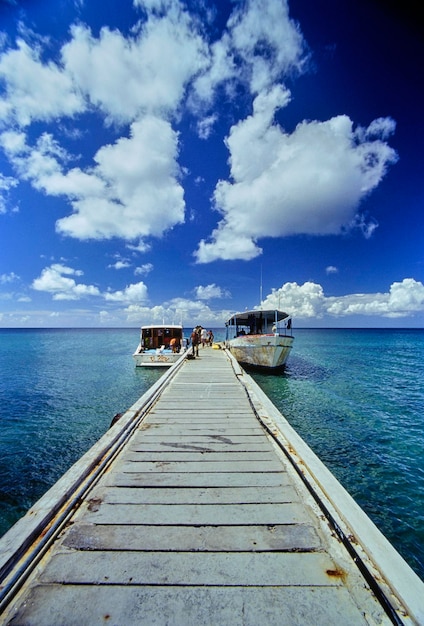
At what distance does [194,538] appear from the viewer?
8.09ft

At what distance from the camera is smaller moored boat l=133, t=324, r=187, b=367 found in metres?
23.1

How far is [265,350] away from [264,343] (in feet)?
1.79

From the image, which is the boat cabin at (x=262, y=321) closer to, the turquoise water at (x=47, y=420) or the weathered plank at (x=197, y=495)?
the turquoise water at (x=47, y=420)

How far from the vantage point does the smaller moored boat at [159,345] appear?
23.1 m

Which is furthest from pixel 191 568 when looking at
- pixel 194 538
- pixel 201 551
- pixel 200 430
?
pixel 200 430

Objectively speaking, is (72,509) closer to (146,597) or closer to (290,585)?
(146,597)

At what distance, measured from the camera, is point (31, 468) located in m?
7.41

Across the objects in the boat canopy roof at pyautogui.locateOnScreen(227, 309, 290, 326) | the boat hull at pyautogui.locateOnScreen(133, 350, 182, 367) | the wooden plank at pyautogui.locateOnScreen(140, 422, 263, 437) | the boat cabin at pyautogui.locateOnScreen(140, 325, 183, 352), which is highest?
the boat canopy roof at pyautogui.locateOnScreen(227, 309, 290, 326)

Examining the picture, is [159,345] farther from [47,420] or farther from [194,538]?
[194,538]

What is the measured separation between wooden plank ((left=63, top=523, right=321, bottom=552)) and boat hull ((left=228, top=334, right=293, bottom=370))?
17910 mm

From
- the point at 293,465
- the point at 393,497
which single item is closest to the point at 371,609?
the point at 293,465

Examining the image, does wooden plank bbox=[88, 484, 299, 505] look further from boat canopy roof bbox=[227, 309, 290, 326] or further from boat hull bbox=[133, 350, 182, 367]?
boat hull bbox=[133, 350, 182, 367]

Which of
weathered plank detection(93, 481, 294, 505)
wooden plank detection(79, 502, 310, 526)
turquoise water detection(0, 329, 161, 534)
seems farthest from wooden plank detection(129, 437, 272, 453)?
turquoise water detection(0, 329, 161, 534)

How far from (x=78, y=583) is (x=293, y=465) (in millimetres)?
2688
